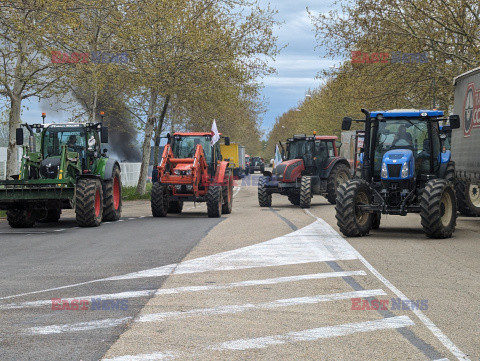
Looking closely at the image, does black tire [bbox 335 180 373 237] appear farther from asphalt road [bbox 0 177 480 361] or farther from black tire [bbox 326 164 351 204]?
black tire [bbox 326 164 351 204]

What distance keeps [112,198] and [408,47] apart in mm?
14580

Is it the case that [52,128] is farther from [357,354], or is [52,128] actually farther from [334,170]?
[357,354]

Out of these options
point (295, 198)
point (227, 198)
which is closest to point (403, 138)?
point (227, 198)

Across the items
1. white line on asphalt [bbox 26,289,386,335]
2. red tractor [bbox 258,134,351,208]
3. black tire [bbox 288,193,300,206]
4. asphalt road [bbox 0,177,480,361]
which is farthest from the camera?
black tire [bbox 288,193,300,206]

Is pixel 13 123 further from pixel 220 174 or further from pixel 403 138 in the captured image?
pixel 403 138

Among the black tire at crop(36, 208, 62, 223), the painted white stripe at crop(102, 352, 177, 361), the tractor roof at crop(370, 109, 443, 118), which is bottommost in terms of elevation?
the black tire at crop(36, 208, 62, 223)

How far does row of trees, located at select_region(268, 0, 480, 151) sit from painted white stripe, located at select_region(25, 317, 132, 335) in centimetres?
2121

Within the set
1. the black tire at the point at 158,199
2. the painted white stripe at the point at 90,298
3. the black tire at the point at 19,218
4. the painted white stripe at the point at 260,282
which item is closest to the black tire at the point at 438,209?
the painted white stripe at the point at 260,282

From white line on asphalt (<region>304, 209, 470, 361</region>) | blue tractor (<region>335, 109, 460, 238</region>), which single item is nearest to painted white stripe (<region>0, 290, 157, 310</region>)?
white line on asphalt (<region>304, 209, 470, 361</region>)

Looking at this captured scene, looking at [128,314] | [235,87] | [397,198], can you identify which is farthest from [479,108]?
[235,87]

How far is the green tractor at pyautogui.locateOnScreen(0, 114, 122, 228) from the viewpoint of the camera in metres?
18.1

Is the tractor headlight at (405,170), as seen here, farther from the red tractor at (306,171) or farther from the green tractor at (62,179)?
the red tractor at (306,171)

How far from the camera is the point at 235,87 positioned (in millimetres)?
37938

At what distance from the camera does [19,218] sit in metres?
19.3
